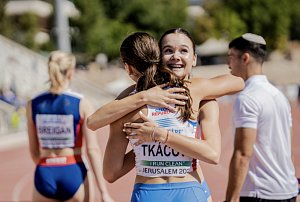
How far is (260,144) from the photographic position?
384 cm

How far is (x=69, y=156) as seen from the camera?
4539mm

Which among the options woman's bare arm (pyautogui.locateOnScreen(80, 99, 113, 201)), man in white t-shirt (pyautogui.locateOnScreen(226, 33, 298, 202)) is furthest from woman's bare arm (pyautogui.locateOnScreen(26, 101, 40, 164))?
man in white t-shirt (pyautogui.locateOnScreen(226, 33, 298, 202))

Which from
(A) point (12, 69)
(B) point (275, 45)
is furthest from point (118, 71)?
(B) point (275, 45)

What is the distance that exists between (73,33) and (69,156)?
56.3m

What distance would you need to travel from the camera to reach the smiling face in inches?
116

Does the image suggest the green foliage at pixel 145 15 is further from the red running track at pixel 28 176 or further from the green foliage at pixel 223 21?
the red running track at pixel 28 176

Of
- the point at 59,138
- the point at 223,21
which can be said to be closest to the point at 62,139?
the point at 59,138

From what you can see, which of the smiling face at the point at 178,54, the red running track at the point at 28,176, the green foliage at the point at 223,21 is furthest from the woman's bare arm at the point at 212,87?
the green foliage at the point at 223,21

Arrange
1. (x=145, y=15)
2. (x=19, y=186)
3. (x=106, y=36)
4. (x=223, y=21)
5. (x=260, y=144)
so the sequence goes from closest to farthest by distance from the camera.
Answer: (x=260, y=144)
(x=19, y=186)
(x=106, y=36)
(x=145, y=15)
(x=223, y=21)

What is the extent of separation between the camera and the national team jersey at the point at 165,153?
9.50 ft

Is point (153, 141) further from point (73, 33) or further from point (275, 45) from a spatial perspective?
point (275, 45)

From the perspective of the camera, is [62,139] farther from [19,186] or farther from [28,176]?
[28,176]

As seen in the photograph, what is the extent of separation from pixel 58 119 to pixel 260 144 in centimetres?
144

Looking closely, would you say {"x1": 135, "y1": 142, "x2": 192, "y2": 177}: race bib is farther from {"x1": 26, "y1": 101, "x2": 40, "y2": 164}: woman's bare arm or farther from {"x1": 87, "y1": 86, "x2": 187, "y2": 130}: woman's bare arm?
{"x1": 26, "y1": 101, "x2": 40, "y2": 164}: woman's bare arm
